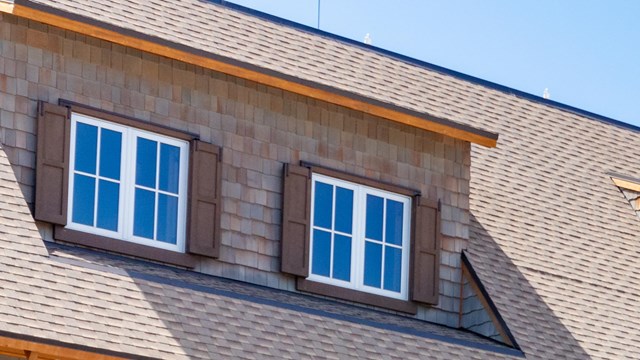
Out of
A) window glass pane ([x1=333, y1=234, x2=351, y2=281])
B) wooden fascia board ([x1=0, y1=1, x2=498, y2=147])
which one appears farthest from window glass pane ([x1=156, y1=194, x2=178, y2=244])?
window glass pane ([x1=333, y1=234, x2=351, y2=281])

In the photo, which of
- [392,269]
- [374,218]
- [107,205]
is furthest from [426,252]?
[107,205]

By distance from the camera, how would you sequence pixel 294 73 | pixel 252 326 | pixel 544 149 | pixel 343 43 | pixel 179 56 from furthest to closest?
1. pixel 544 149
2. pixel 343 43
3. pixel 294 73
4. pixel 179 56
5. pixel 252 326

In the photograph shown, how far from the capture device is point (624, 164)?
21.9 m

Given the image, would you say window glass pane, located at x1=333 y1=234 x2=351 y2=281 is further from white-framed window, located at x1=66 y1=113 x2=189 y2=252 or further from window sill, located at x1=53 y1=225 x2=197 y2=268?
white-framed window, located at x1=66 y1=113 x2=189 y2=252

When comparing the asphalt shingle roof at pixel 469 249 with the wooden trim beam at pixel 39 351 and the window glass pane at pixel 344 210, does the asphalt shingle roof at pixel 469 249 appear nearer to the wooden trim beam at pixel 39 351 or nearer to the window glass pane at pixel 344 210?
the wooden trim beam at pixel 39 351

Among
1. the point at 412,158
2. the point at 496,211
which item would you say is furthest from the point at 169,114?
the point at 496,211

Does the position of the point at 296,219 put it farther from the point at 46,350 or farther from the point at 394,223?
the point at 46,350

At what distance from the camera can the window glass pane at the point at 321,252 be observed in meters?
17.1

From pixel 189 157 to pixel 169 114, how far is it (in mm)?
464

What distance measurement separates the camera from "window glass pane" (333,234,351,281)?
17234mm

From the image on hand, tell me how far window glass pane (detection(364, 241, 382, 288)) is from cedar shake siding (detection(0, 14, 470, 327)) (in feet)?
1.52

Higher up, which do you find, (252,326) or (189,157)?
(189,157)

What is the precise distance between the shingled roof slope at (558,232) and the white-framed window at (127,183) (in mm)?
3733

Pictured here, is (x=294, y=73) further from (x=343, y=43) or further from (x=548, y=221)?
(x=548, y=221)
